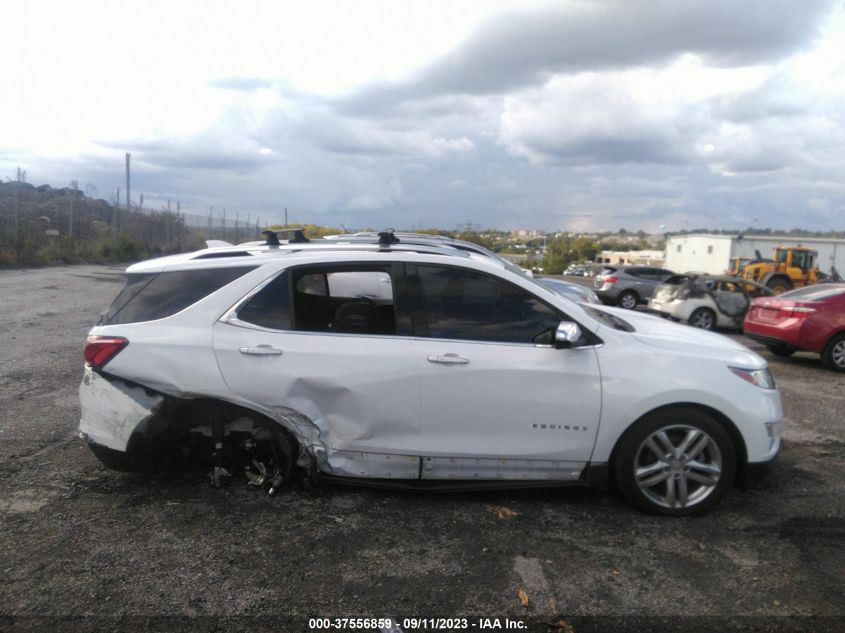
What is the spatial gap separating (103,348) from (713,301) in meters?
13.6

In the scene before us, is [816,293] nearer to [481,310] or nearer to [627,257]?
[481,310]

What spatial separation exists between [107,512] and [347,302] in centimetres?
198

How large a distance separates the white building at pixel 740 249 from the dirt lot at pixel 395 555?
34778 mm

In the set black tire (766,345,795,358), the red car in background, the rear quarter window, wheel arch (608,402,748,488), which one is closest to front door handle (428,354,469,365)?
wheel arch (608,402,748,488)

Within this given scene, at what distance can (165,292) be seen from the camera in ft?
14.2

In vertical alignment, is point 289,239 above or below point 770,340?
above

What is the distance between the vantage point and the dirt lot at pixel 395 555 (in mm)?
3092

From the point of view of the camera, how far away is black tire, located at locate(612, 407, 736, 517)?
13.3ft

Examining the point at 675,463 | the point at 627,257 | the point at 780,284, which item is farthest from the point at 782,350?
the point at 627,257

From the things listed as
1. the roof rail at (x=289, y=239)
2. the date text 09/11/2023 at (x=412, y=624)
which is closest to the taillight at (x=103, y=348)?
the roof rail at (x=289, y=239)

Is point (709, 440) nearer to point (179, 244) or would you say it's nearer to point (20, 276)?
point (20, 276)

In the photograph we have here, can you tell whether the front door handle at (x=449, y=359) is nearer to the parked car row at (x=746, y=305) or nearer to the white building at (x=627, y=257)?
the parked car row at (x=746, y=305)

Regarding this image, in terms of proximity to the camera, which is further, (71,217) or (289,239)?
(71,217)

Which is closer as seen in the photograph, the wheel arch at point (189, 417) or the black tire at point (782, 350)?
the wheel arch at point (189, 417)
